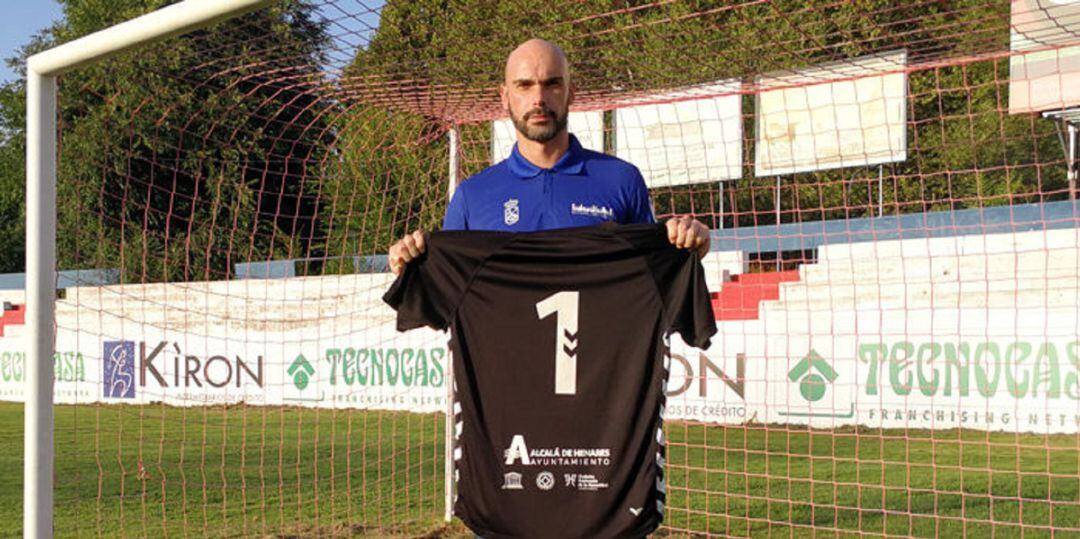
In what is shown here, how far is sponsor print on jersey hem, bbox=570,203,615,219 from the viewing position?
254 centimetres

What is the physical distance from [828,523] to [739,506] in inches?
27.0

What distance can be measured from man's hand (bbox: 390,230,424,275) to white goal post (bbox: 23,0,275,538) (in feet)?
4.99

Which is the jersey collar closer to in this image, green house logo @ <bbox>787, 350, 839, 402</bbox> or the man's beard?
the man's beard

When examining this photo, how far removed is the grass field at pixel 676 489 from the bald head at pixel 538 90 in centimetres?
387

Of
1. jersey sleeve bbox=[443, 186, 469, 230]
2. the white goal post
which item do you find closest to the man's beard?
jersey sleeve bbox=[443, 186, 469, 230]

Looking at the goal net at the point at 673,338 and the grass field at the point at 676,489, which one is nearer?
the goal net at the point at 673,338

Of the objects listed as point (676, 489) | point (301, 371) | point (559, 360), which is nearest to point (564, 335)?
point (559, 360)

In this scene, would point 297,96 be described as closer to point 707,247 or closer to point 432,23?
point 432,23

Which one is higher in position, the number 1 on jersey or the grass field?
the number 1 on jersey

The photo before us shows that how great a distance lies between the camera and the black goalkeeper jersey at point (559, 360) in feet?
8.12

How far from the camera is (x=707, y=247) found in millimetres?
2477

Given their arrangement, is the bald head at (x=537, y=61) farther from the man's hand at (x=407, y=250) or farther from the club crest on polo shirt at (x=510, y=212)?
the man's hand at (x=407, y=250)

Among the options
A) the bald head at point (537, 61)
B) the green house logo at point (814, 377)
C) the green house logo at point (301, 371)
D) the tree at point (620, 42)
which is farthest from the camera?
the green house logo at point (301, 371)

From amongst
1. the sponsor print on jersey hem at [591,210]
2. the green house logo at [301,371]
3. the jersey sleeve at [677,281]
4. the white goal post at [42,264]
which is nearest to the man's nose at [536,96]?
the sponsor print on jersey hem at [591,210]
